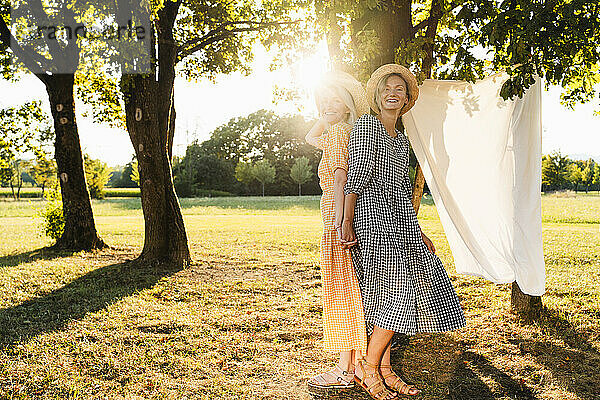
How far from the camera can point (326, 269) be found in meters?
3.71

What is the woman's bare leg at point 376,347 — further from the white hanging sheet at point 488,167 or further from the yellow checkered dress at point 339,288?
the white hanging sheet at point 488,167

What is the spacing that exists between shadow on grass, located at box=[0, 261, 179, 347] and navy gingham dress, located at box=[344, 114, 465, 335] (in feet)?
11.5

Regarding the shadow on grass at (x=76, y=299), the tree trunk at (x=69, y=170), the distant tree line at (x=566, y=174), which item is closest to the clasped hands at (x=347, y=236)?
the shadow on grass at (x=76, y=299)

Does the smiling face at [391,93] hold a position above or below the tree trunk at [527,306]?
above

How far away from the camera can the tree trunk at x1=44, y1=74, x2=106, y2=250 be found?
10836 mm

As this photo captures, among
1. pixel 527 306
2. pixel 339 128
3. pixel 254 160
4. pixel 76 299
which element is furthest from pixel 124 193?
pixel 339 128

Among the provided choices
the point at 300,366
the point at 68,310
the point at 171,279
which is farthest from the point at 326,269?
the point at 171,279

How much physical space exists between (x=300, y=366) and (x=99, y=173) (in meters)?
49.2

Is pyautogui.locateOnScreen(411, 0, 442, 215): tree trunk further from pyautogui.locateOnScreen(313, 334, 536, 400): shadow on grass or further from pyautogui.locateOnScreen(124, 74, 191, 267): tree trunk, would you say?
pyautogui.locateOnScreen(124, 74, 191, 267): tree trunk

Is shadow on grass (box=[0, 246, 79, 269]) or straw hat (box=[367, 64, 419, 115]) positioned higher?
straw hat (box=[367, 64, 419, 115])

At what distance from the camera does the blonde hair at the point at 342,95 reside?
383cm

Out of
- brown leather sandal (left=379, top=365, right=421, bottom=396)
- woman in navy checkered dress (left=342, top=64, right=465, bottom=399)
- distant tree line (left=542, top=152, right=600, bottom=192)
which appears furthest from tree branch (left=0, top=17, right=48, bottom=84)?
distant tree line (left=542, top=152, right=600, bottom=192)

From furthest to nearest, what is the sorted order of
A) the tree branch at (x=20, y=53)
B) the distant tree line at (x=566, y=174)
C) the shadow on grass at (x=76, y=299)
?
the distant tree line at (x=566, y=174) < the tree branch at (x=20, y=53) < the shadow on grass at (x=76, y=299)

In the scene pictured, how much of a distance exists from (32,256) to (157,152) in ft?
11.7
